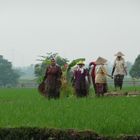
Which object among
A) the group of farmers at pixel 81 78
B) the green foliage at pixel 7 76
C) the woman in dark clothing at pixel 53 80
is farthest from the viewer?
the green foliage at pixel 7 76

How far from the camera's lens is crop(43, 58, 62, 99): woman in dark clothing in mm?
17859

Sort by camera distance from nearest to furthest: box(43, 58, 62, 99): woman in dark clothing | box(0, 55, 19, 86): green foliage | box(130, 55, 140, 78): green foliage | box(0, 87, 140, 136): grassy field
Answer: box(0, 87, 140, 136): grassy field
box(43, 58, 62, 99): woman in dark clothing
box(130, 55, 140, 78): green foliage
box(0, 55, 19, 86): green foliage

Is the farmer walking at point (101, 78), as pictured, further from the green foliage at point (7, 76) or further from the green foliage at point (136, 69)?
the green foliage at point (7, 76)

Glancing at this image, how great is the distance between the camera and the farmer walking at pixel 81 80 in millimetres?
18641

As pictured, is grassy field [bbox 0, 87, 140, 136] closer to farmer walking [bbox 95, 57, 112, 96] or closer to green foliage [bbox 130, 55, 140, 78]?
farmer walking [bbox 95, 57, 112, 96]

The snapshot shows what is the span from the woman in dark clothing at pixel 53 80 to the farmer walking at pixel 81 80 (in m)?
Result: 0.72

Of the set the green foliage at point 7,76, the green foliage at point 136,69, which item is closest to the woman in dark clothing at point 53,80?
the green foliage at point 136,69

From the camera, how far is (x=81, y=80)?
Result: 61.2 ft

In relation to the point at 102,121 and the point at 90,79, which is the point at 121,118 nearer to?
the point at 102,121

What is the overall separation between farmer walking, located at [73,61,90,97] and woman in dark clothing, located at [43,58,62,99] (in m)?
0.72

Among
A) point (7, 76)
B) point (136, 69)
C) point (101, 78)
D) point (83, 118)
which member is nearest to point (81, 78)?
point (101, 78)

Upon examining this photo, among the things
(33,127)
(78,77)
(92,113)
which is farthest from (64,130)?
(78,77)

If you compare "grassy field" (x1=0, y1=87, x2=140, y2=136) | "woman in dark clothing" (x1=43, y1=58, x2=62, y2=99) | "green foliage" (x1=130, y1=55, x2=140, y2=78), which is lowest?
"grassy field" (x1=0, y1=87, x2=140, y2=136)

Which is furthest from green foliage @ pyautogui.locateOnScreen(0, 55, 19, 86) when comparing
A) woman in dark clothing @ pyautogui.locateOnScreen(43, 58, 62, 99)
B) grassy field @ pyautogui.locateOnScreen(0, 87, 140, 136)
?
grassy field @ pyautogui.locateOnScreen(0, 87, 140, 136)
